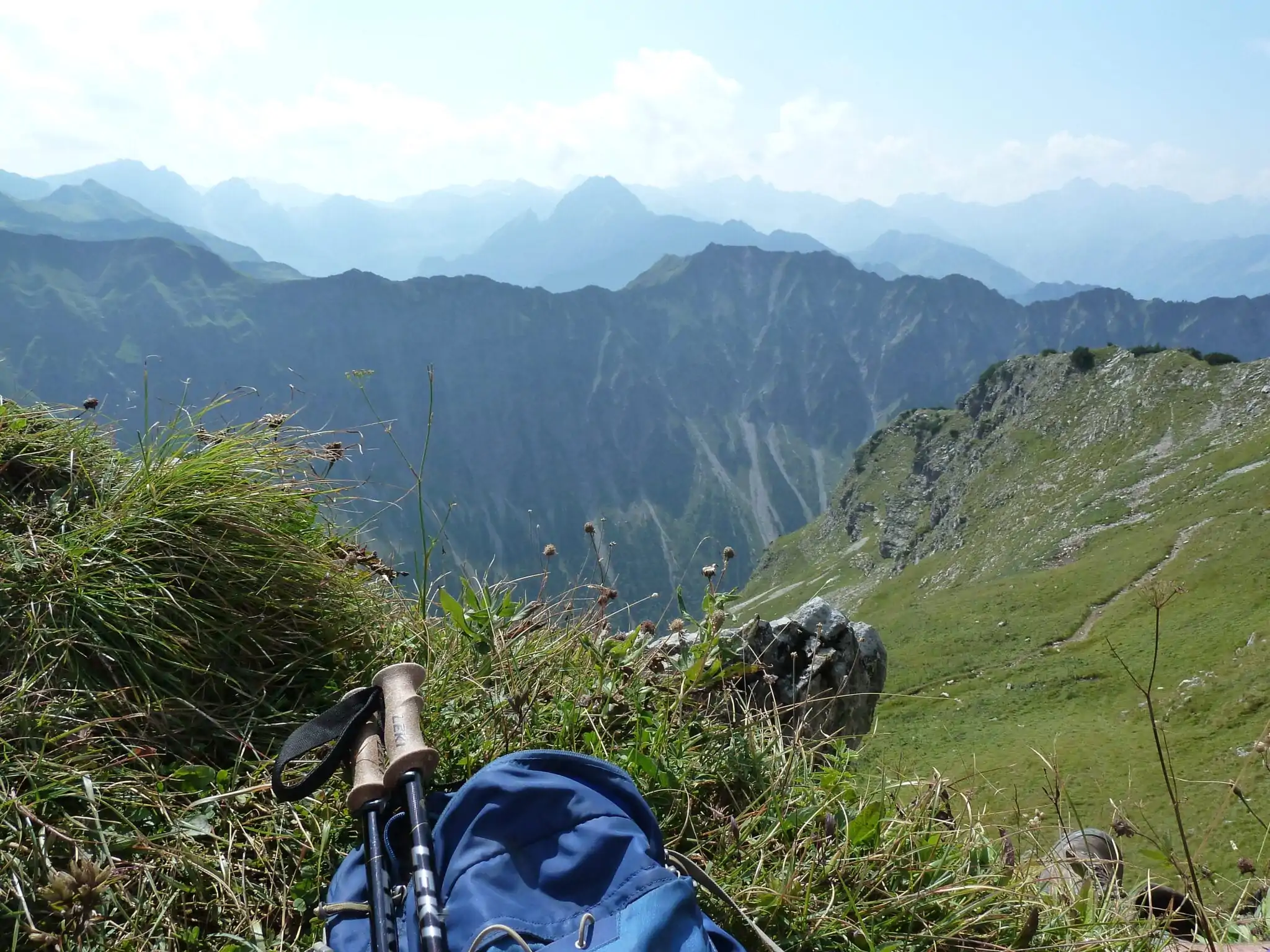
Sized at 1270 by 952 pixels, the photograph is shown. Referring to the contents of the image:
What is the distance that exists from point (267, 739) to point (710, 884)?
1.74 m

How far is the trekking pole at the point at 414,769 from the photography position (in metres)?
2.04

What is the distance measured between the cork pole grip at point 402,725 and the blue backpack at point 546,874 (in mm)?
141

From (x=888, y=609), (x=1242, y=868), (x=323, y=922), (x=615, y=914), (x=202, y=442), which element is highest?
(x=202, y=442)

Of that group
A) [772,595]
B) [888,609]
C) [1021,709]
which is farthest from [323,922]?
[772,595]

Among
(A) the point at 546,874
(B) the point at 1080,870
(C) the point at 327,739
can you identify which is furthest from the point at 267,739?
(B) the point at 1080,870

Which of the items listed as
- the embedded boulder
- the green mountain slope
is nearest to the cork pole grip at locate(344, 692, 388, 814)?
the green mountain slope

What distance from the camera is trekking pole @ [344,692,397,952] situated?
6.63 feet

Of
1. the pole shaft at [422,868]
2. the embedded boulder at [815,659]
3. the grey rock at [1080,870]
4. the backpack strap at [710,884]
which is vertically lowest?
the embedded boulder at [815,659]

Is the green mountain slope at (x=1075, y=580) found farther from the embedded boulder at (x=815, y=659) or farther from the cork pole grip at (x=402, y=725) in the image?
the cork pole grip at (x=402, y=725)

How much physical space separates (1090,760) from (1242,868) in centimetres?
3372

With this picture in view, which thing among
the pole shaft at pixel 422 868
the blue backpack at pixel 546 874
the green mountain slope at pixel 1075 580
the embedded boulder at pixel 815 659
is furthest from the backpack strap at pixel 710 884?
the embedded boulder at pixel 815 659

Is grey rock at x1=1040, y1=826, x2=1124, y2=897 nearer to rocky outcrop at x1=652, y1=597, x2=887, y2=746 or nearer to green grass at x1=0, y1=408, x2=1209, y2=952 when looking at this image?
green grass at x1=0, y1=408, x2=1209, y2=952

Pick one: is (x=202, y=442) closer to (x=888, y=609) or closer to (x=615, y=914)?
(x=615, y=914)

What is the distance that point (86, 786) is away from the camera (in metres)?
2.34
